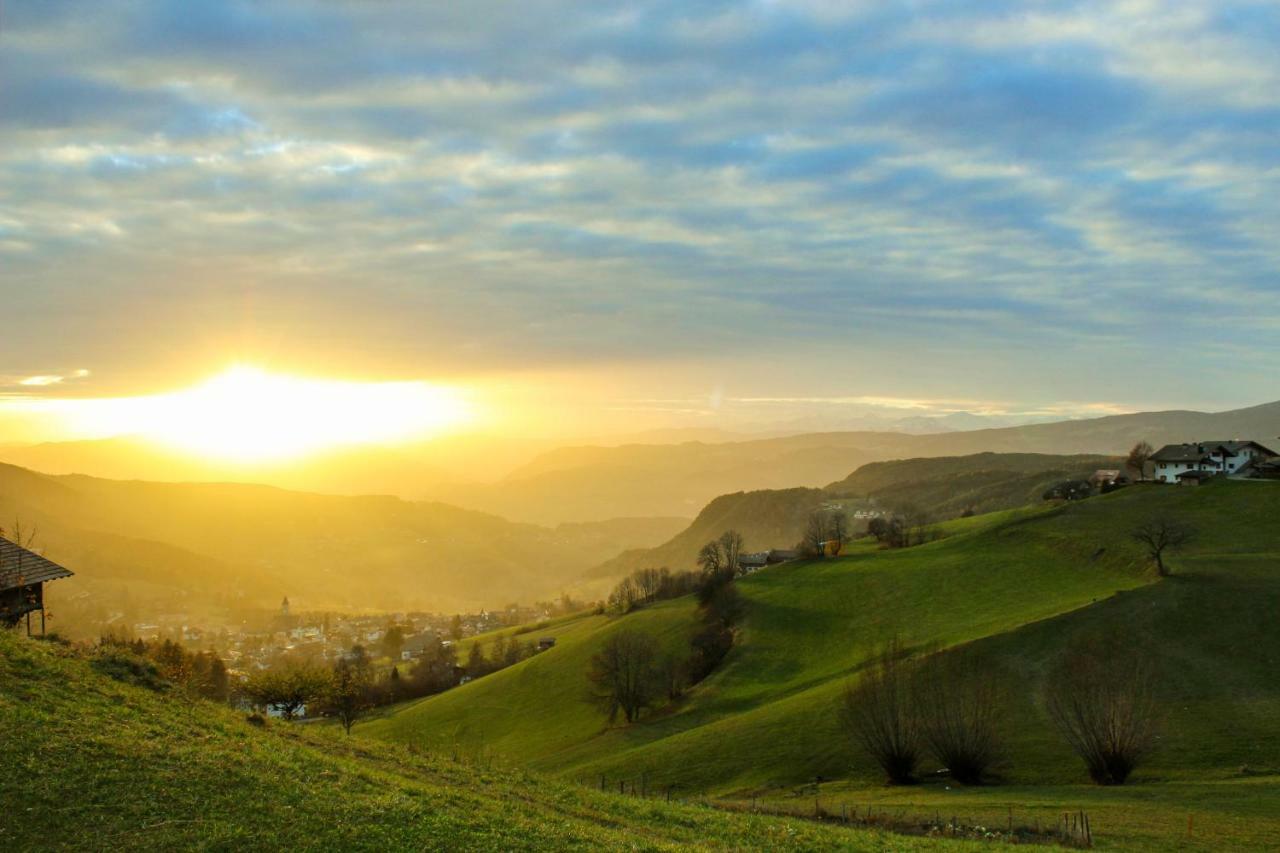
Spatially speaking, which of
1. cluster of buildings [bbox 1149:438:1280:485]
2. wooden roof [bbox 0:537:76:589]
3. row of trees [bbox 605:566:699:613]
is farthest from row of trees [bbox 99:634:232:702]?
cluster of buildings [bbox 1149:438:1280:485]

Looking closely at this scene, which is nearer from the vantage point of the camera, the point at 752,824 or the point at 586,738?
the point at 752,824

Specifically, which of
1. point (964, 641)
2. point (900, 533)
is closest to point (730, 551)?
point (900, 533)

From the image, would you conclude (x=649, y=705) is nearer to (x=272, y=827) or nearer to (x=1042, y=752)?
(x=1042, y=752)

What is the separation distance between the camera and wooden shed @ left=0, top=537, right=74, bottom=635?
31.8 meters

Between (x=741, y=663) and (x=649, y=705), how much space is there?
1071 centimetres

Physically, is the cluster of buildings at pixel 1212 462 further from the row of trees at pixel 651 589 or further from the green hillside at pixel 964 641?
the row of trees at pixel 651 589

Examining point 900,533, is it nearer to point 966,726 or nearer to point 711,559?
point 711,559

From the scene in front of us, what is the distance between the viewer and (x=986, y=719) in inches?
1698

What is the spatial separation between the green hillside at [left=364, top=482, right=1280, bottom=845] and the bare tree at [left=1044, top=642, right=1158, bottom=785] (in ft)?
5.06

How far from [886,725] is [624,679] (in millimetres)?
38907

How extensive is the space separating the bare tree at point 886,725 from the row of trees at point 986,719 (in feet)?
0.18

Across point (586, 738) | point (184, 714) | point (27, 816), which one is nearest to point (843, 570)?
point (586, 738)

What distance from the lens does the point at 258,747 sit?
23.0 meters

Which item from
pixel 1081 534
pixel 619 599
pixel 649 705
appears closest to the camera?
pixel 649 705
